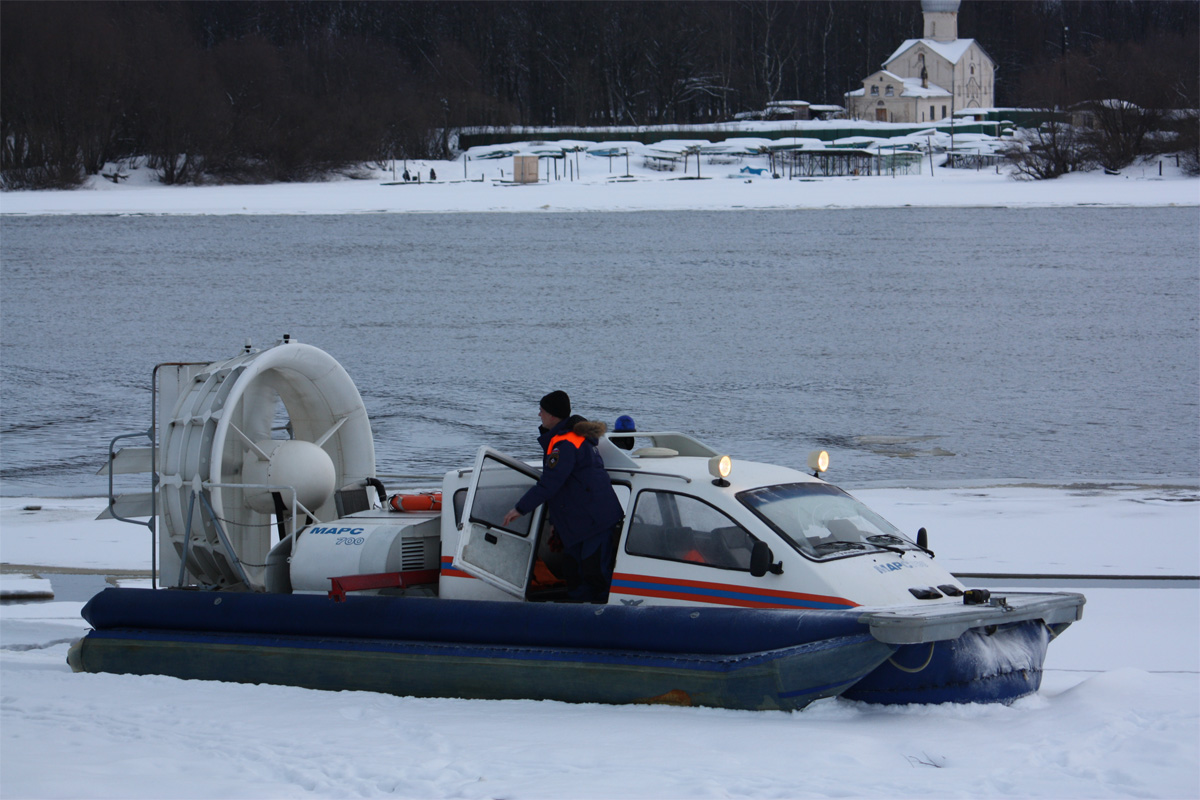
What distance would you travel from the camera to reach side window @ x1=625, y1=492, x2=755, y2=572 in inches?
235

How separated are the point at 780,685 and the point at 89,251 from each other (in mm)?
38292

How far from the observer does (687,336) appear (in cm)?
2223

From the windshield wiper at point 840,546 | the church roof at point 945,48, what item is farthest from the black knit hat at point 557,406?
the church roof at point 945,48

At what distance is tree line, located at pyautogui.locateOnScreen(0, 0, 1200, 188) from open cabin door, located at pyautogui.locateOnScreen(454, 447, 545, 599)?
65412mm

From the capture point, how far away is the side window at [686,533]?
19.6ft

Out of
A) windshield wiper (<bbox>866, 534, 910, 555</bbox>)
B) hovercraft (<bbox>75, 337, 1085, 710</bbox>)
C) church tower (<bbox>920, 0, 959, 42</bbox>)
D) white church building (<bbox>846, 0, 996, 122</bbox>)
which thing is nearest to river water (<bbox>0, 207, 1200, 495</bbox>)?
hovercraft (<bbox>75, 337, 1085, 710</bbox>)

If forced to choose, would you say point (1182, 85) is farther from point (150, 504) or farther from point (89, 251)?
point (150, 504)

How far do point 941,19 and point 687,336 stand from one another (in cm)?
10061

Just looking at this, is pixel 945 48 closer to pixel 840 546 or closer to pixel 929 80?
pixel 929 80

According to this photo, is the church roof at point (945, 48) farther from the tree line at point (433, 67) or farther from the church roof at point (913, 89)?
the tree line at point (433, 67)

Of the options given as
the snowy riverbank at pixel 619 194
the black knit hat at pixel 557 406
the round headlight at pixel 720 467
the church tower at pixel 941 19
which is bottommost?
the round headlight at pixel 720 467

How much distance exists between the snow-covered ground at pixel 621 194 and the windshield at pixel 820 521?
46931 millimetres

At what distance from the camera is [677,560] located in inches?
238

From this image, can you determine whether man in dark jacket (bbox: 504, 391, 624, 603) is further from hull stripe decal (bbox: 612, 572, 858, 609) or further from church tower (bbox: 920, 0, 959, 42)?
church tower (bbox: 920, 0, 959, 42)
